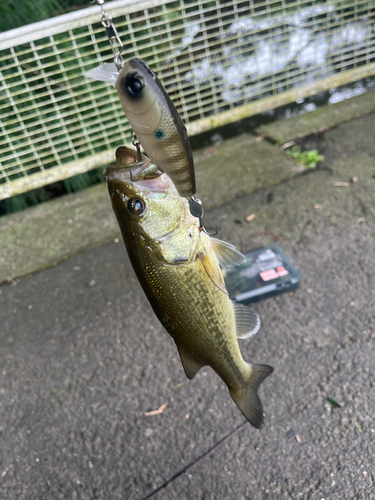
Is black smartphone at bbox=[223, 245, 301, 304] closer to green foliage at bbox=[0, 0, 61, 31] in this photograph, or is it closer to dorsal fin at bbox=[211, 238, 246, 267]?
dorsal fin at bbox=[211, 238, 246, 267]

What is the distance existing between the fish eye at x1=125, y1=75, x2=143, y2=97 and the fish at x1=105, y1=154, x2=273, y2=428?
13.1 inches

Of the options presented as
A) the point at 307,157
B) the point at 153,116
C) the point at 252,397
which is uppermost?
the point at 153,116

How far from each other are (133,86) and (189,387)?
192 cm

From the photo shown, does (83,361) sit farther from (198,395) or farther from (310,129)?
(310,129)

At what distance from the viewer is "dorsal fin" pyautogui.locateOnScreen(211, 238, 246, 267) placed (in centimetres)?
154

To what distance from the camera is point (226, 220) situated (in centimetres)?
354

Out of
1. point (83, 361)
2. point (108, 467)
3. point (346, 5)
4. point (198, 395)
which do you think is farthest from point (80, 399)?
point (346, 5)

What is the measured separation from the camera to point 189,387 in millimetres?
2408

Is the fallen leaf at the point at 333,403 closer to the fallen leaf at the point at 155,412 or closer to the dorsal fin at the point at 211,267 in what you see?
the fallen leaf at the point at 155,412

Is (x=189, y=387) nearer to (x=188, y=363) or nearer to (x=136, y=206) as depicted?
(x=188, y=363)

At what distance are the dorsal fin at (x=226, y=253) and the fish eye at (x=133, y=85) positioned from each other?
2.28 ft

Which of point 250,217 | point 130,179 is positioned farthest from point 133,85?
point 250,217

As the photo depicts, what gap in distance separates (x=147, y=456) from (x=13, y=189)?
2.93 metres

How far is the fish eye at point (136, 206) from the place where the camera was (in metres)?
1.35
